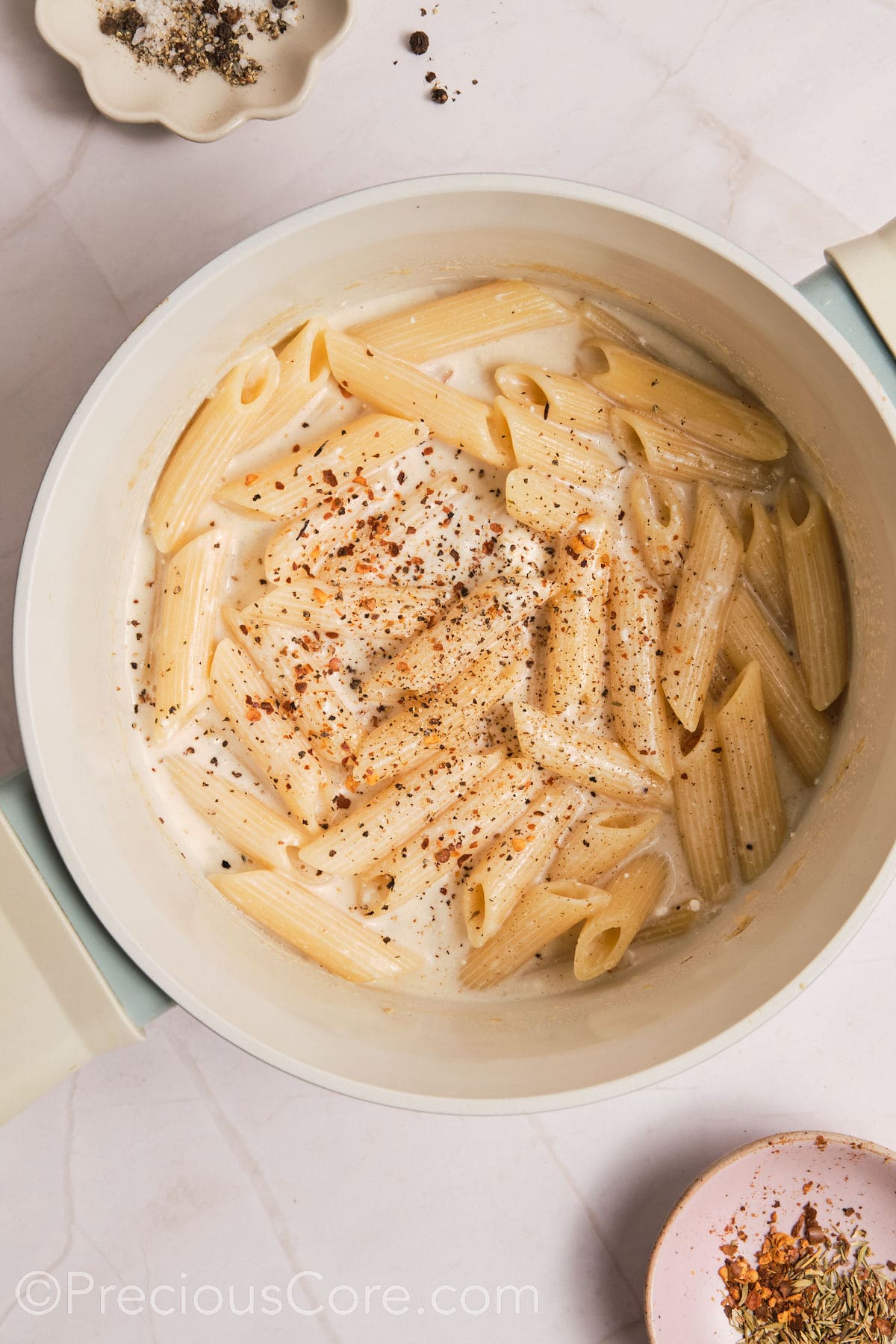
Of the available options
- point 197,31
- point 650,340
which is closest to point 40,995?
point 650,340

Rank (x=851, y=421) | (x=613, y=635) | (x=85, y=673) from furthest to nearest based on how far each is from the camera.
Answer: (x=613, y=635), (x=85, y=673), (x=851, y=421)

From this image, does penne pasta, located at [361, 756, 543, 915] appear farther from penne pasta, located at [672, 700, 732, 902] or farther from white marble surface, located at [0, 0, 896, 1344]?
white marble surface, located at [0, 0, 896, 1344]

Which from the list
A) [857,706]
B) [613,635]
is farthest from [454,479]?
[857,706]

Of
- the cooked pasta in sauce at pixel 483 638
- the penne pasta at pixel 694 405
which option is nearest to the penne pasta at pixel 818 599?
the cooked pasta in sauce at pixel 483 638

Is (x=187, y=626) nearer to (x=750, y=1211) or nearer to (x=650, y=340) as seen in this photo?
(x=650, y=340)

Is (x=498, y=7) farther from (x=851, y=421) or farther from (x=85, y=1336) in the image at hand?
(x=85, y=1336)
